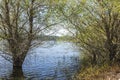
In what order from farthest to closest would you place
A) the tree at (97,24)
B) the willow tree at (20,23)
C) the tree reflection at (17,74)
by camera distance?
1. the willow tree at (20,23)
2. the tree reflection at (17,74)
3. the tree at (97,24)

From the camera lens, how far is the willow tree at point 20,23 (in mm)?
26000

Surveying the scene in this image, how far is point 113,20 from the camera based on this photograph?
2284cm

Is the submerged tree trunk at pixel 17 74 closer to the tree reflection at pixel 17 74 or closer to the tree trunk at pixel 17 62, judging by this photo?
the tree reflection at pixel 17 74

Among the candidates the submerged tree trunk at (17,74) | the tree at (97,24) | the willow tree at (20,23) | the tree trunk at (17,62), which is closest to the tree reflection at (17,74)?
the submerged tree trunk at (17,74)

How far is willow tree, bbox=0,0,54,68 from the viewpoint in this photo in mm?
26000

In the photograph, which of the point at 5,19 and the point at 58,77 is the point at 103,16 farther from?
the point at 5,19

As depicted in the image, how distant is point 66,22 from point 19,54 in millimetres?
5709

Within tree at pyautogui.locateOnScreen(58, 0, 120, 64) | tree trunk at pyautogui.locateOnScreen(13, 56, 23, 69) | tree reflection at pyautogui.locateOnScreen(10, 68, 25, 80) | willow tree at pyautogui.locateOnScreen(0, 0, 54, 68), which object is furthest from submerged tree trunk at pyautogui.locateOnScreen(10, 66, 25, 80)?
→ tree at pyautogui.locateOnScreen(58, 0, 120, 64)

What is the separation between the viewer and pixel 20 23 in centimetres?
2672

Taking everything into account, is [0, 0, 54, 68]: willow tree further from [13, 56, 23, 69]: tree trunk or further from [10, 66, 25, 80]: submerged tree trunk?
[10, 66, 25, 80]: submerged tree trunk

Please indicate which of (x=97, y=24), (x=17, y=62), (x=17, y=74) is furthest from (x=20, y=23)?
(x=97, y=24)

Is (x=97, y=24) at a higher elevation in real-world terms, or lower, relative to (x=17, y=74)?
higher

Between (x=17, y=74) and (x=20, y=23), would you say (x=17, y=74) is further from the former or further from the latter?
(x=20, y=23)

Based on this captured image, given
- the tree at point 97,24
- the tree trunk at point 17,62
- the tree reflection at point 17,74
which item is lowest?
the tree reflection at point 17,74
